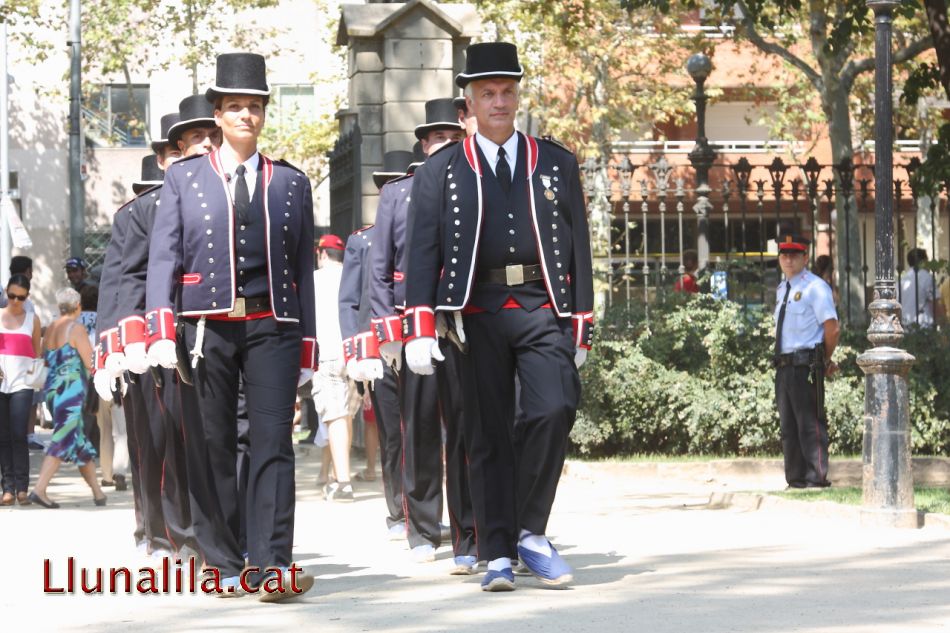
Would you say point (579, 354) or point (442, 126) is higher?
point (442, 126)

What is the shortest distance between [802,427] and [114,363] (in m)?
6.38

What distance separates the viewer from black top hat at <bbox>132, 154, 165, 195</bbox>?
1068cm

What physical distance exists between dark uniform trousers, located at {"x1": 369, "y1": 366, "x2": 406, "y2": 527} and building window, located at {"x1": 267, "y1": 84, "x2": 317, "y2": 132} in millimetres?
35203

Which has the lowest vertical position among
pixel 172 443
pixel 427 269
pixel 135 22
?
pixel 172 443

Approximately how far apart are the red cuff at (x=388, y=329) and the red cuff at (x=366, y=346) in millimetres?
872

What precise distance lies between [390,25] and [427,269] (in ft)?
33.4

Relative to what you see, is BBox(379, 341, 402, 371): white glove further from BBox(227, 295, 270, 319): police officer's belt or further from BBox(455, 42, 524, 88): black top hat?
BBox(455, 42, 524, 88): black top hat

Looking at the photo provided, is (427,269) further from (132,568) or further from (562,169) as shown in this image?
(132,568)

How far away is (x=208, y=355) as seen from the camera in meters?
8.24

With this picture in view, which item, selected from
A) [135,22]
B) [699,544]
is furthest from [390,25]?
[135,22]

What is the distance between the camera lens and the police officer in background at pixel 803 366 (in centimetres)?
1421

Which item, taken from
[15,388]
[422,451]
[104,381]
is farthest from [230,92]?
[15,388]

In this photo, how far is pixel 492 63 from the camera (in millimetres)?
8672

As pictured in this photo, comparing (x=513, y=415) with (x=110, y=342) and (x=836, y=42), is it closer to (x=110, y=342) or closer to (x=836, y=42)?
(x=110, y=342)
